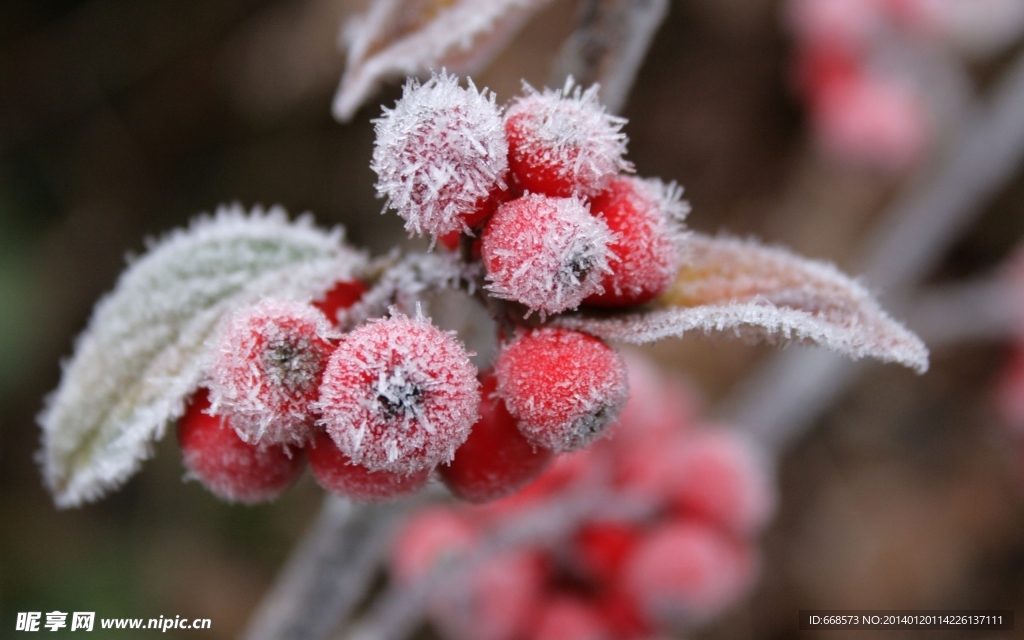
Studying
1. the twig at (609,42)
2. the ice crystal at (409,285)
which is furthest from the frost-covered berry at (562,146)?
the twig at (609,42)

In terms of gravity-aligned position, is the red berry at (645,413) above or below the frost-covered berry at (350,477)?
above

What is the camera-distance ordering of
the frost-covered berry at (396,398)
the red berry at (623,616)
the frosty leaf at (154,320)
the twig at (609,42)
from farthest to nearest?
1. the red berry at (623,616)
2. the twig at (609,42)
3. the frosty leaf at (154,320)
4. the frost-covered berry at (396,398)

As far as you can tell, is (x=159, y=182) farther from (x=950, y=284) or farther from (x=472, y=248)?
(x=950, y=284)

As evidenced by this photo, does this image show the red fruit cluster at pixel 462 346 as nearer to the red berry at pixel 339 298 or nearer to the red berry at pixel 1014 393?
the red berry at pixel 339 298

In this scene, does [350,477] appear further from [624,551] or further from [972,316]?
[972,316]

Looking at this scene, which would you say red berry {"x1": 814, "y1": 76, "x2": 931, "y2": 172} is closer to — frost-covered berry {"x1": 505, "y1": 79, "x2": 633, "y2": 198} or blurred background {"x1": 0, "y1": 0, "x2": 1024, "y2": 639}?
blurred background {"x1": 0, "y1": 0, "x2": 1024, "y2": 639}

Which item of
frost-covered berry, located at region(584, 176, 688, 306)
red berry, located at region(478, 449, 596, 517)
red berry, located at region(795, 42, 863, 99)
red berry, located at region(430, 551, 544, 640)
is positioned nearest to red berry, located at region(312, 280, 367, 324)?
frost-covered berry, located at region(584, 176, 688, 306)
